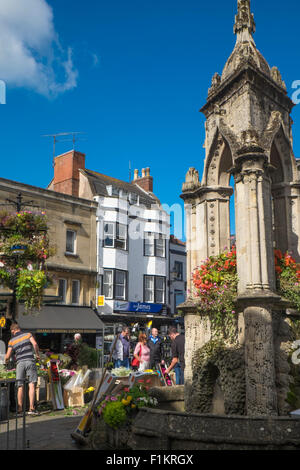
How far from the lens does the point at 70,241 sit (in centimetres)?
2939

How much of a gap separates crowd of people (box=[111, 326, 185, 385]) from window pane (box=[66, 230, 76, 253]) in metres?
15.4

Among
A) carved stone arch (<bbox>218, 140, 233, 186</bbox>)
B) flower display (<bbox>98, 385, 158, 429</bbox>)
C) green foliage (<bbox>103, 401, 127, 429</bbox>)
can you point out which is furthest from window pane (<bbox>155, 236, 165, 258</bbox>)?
green foliage (<bbox>103, 401, 127, 429</bbox>)

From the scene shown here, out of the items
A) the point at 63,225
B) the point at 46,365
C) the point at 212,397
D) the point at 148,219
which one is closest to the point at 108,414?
the point at 212,397

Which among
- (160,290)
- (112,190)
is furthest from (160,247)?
(112,190)

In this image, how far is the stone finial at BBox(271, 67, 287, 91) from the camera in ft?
26.9

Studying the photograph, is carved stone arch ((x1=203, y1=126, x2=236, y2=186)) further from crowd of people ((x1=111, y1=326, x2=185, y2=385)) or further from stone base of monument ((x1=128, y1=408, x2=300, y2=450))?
stone base of monument ((x1=128, y1=408, x2=300, y2=450))

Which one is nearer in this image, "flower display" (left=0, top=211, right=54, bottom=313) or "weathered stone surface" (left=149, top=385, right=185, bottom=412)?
"weathered stone surface" (left=149, top=385, right=185, bottom=412)

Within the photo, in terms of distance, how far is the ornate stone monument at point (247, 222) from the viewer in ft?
21.0

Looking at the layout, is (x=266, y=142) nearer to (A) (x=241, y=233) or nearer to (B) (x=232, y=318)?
(A) (x=241, y=233)

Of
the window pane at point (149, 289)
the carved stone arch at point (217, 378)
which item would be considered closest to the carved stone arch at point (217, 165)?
the carved stone arch at point (217, 378)

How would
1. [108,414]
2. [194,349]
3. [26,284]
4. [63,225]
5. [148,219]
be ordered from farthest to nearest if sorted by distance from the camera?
[148,219] → [63,225] → [26,284] → [194,349] → [108,414]

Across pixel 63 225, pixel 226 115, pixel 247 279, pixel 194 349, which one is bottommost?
pixel 194 349

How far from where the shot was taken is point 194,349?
24.5 feet
